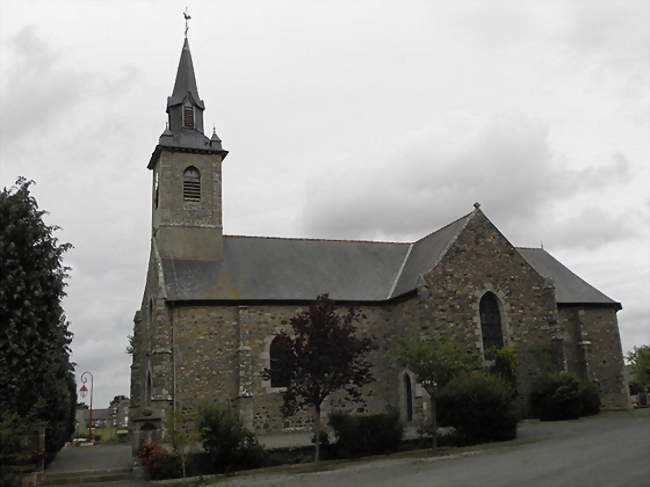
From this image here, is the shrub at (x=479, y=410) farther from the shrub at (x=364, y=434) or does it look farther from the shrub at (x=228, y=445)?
the shrub at (x=228, y=445)

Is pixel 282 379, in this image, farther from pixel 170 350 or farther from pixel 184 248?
pixel 184 248

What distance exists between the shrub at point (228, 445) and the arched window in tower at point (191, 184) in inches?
524

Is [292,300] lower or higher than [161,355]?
higher

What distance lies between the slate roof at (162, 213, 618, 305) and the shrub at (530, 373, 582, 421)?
19.9 feet

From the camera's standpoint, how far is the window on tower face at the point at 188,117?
29.6 metres

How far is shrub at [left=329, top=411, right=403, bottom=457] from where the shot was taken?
1773 centimetres

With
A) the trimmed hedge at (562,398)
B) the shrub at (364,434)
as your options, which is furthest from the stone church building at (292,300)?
the shrub at (364,434)

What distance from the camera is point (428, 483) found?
11664 mm

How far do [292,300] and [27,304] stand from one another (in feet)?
35.8

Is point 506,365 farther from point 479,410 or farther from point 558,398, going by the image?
point 479,410

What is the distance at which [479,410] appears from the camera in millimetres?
18000

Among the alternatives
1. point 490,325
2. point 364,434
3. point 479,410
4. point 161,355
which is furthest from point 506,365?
point 161,355

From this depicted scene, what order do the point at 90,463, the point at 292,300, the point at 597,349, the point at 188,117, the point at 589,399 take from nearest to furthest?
the point at 90,463 < the point at 589,399 < the point at 292,300 < the point at 597,349 < the point at 188,117

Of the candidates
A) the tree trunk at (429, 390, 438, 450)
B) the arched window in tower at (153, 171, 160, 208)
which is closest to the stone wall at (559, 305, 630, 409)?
the tree trunk at (429, 390, 438, 450)
